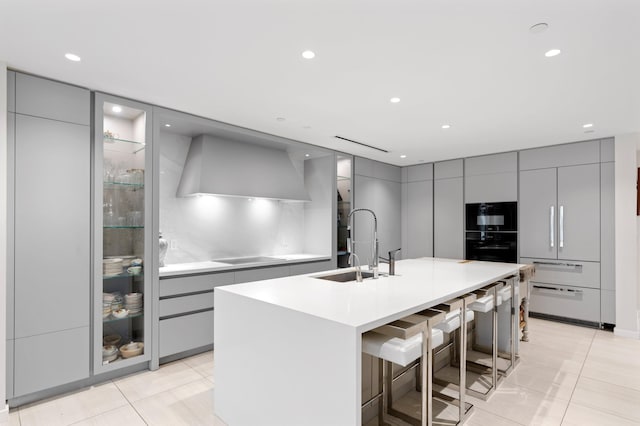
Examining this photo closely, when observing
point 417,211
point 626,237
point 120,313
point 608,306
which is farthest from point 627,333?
point 120,313

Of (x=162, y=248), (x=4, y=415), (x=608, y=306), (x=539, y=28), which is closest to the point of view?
(x=539, y=28)

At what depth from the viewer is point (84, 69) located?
94.8 inches

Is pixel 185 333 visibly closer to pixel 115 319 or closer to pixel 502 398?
pixel 115 319

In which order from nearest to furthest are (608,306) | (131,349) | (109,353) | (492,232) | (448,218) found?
1. (109,353)
2. (131,349)
3. (608,306)
4. (492,232)
5. (448,218)

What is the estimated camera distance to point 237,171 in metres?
4.06

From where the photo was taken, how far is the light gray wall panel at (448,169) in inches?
220

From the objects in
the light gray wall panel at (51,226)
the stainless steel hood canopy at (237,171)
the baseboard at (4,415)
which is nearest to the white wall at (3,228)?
the baseboard at (4,415)

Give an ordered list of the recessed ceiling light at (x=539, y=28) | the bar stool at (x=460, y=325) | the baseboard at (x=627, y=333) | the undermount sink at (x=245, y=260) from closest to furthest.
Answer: the recessed ceiling light at (x=539, y=28) → the bar stool at (x=460, y=325) → the baseboard at (x=627, y=333) → the undermount sink at (x=245, y=260)

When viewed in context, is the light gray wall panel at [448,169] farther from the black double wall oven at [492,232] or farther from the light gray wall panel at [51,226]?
the light gray wall panel at [51,226]

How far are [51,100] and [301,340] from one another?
8.55 feet

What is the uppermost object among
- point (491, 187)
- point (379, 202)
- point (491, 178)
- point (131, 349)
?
point (491, 178)

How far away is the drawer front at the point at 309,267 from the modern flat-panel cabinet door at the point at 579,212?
315 centimetres

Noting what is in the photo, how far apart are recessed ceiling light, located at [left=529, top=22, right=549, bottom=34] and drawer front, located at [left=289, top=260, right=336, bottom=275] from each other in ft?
10.9

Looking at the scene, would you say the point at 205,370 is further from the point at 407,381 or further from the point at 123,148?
the point at 123,148
